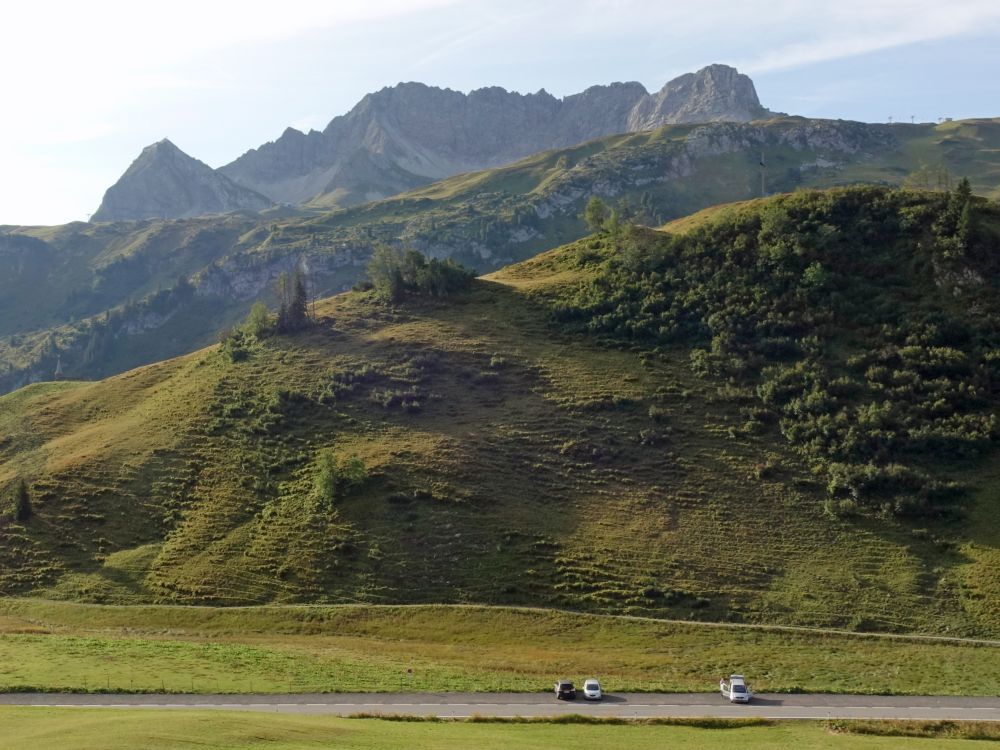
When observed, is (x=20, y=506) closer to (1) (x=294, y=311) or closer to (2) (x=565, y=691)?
(1) (x=294, y=311)

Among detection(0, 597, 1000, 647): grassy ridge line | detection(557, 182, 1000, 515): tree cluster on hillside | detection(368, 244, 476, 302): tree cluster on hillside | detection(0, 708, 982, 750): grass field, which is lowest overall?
detection(0, 597, 1000, 647): grassy ridge line

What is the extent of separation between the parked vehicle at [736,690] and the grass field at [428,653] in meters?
1.89

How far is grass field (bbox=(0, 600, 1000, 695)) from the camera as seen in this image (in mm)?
50031

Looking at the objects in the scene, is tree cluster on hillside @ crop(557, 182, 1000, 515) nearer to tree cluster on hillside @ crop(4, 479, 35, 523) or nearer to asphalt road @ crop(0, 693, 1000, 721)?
asphalt road @ crop(0, 693, 1000, 721)

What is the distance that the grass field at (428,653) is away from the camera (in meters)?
50.0

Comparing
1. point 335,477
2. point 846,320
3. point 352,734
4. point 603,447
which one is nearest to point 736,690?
point 352,734

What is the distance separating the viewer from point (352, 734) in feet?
122

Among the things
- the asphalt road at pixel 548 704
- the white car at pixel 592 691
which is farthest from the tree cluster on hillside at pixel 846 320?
the white car at pixel 592 691

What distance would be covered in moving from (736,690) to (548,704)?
11.6 metres

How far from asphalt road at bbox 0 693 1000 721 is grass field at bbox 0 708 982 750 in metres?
2.48

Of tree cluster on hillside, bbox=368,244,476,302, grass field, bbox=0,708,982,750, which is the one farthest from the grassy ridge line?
tree cluster on hillside, bbox=368,244,476,302

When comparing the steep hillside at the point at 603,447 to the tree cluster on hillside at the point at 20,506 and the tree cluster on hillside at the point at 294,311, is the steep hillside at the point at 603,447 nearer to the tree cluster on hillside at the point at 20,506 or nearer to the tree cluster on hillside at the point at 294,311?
the tree cluster on hillside at the point at 20,506

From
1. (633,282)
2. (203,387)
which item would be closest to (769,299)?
(633,282)

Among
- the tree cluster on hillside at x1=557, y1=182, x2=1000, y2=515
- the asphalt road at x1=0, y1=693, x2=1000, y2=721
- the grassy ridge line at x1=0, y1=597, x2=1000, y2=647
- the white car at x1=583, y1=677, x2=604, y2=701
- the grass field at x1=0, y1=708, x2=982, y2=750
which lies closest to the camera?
the grass field at x1=0, y1=708, x2=982, y2=750
